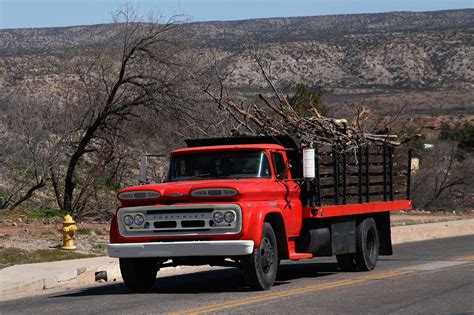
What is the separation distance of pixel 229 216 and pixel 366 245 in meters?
4.85

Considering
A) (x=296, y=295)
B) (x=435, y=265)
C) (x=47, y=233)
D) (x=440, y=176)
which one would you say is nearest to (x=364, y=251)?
(x=435, y=265)

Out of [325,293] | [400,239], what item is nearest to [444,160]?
[400,239]

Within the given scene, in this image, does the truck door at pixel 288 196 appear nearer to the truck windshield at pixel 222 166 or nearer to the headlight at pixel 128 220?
the truck windshield at pixel 222 166

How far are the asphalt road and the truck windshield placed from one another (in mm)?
1696

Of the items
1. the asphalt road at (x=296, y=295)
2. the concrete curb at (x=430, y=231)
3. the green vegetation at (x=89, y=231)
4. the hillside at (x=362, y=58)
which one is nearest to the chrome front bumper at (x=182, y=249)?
the asphalt road at (x=296, y=295)

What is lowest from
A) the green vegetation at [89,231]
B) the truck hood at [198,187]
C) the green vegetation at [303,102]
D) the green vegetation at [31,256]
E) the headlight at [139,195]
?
the green vegetation at [31,256]

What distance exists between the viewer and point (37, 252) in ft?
66.4

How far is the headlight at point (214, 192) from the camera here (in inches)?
560

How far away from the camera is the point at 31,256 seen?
19.8 metres

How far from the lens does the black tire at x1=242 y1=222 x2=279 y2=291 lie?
46.6 ft

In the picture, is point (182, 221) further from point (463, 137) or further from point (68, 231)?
point (463, 137)

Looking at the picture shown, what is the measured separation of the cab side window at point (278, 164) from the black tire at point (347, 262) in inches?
116

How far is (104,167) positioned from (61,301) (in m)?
16.2

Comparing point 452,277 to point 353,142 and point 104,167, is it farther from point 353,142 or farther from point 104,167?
point 104,167
